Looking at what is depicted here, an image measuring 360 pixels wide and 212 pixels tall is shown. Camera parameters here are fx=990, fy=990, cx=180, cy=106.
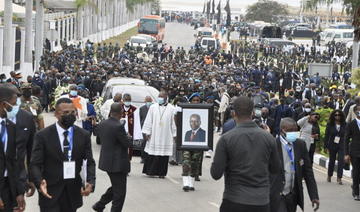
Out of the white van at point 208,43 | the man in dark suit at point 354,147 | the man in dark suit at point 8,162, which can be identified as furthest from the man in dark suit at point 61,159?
the white van at point 208,43

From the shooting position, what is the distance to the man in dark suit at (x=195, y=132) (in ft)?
56.4

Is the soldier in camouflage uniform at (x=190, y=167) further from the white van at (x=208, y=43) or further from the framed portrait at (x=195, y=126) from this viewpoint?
the white van at (x=208, y=43)

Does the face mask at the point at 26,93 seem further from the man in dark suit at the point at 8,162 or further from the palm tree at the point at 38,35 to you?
the palm tree at the point at 38,35

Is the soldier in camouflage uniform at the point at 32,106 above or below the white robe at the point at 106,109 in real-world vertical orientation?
above

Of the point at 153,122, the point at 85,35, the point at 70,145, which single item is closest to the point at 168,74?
the point at 153,122

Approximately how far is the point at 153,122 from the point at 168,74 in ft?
72.9

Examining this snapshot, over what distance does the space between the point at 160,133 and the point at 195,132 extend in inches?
39.5

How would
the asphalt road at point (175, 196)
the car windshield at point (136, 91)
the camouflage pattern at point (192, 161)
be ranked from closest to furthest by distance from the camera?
the asphalt road at point (175, 196) < the camouflage pattern at point (192, 161) < the car windshield at point (136, 91)

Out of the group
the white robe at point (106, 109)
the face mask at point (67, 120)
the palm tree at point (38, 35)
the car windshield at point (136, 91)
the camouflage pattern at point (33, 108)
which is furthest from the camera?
the palm tree at point (38, 35)

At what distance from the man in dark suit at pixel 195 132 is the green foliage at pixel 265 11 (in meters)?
127

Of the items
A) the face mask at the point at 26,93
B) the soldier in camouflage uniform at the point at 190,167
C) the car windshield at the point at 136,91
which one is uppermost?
the face mask at the point at 26,93

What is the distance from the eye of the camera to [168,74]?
40250 mm

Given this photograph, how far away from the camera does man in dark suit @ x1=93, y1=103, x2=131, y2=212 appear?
12.6 m

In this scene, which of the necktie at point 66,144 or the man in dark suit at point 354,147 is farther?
the man in dark suit at point 354,147
